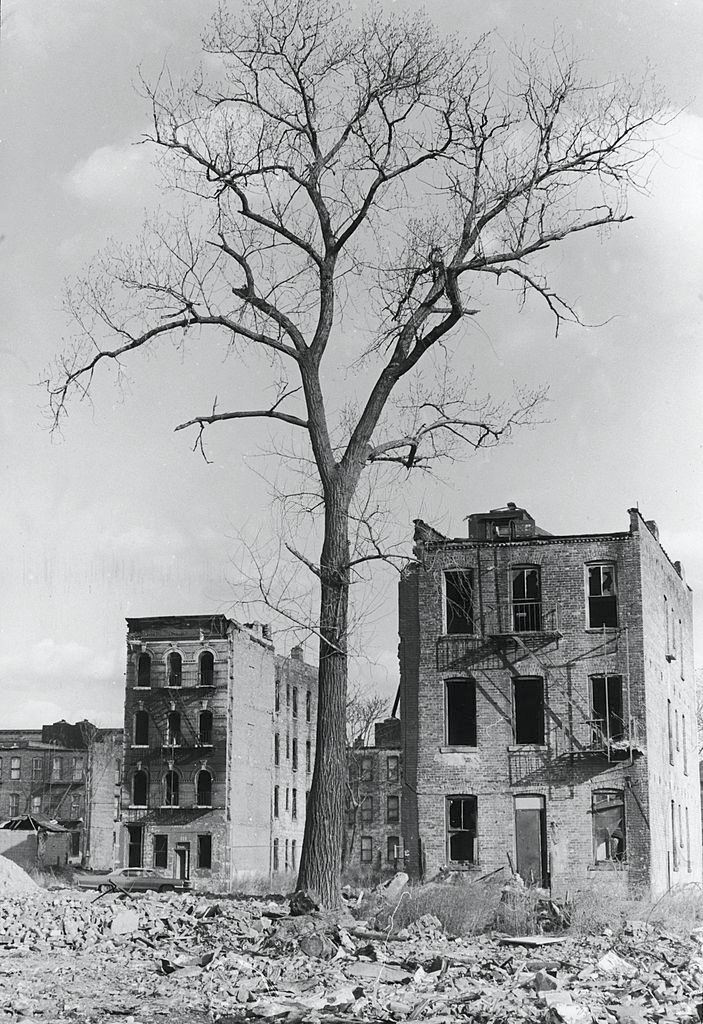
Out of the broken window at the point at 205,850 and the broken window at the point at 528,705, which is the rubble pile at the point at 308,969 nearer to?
the broken window at the point at 528,705

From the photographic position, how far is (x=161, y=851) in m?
51.1

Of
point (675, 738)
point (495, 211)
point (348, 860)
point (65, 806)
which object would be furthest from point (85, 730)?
point (495, 211)

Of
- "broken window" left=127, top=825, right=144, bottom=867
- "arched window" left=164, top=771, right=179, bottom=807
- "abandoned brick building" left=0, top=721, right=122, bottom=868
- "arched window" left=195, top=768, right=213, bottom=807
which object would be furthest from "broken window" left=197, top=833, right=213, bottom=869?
"abandoned brick building" left=0, top=721, right=122, bottom=868

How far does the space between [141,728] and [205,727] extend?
3176 mm

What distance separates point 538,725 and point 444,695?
267cm

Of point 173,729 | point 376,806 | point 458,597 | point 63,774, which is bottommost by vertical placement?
point 376,806

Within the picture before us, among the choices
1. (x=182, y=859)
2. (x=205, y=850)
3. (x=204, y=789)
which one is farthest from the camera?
(x=204, y=789)

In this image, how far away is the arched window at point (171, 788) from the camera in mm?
51566

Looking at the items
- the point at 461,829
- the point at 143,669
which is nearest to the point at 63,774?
the point at 143,669

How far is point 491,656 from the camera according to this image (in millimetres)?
33094

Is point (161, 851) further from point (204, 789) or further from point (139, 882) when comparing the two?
point (139, 882)

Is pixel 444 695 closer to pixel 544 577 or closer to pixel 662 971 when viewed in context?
pixel 544 577

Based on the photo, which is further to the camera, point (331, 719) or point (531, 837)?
point (531, 837)

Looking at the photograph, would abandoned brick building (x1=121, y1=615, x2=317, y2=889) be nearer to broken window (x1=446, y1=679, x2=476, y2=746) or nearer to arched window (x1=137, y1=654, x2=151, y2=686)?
arched window (x1=137, y1=654, x2=151, y2=686)
